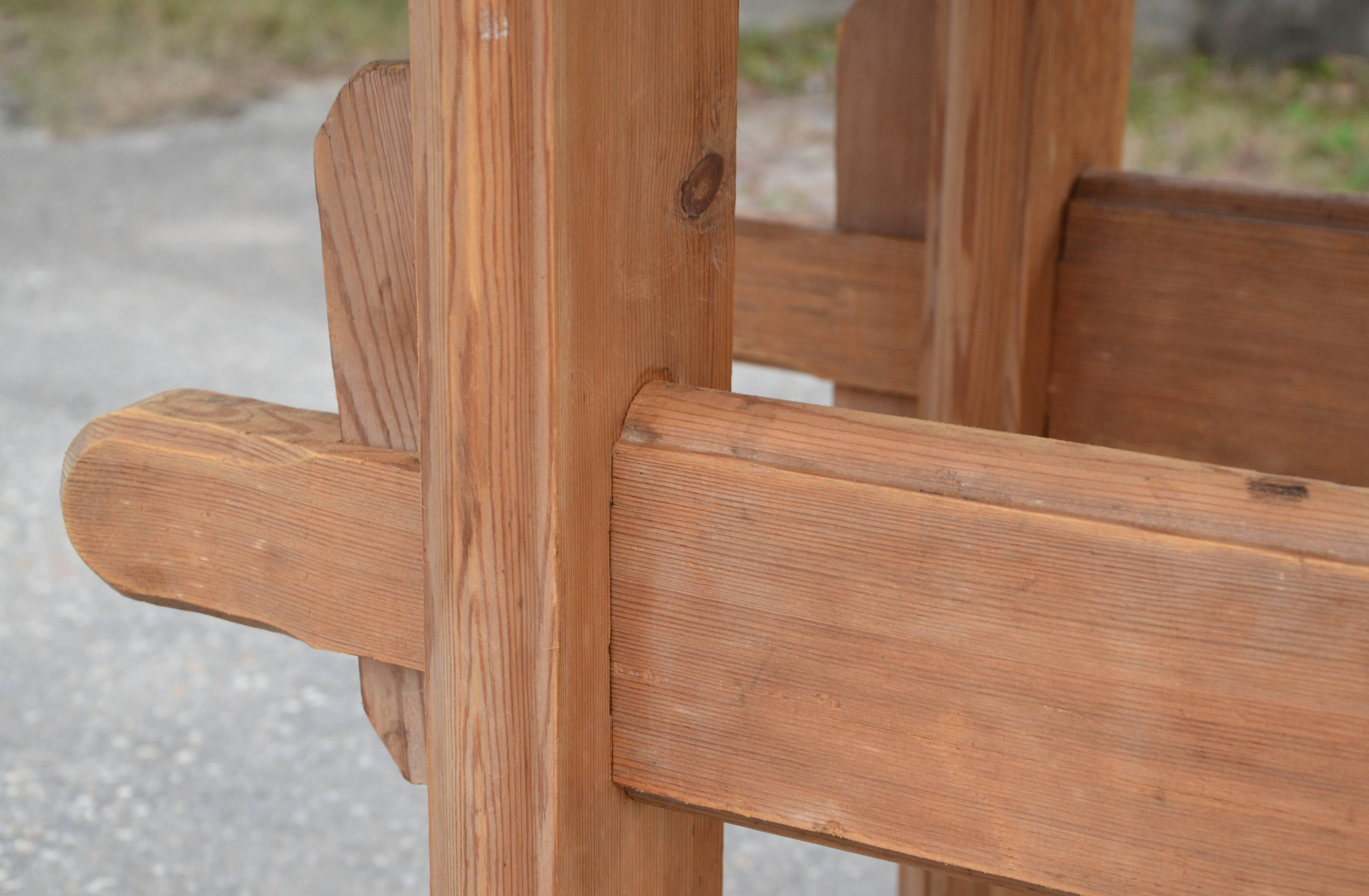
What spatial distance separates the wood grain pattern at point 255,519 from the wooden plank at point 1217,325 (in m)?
0.70

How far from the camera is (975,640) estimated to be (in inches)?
23.0

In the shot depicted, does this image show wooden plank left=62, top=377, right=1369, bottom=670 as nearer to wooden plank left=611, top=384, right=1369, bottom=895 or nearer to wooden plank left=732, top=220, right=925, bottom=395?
wooden plank left=611, top=384, right=1369, bottom=895

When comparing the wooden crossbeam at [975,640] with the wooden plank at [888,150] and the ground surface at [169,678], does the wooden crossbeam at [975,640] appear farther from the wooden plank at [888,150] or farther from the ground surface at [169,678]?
the ground surface at [169,678]

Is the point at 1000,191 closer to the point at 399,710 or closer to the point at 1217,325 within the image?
the point at 1217,325

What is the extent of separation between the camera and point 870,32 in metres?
1.37

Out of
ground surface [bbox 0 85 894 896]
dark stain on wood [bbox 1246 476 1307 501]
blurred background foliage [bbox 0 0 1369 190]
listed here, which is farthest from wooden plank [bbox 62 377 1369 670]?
blurred background foliage [bbox 0 0 1369 190]

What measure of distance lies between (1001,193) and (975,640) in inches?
24.3

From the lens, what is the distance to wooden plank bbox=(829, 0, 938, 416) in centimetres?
135

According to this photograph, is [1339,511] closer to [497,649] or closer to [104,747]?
[497,649]

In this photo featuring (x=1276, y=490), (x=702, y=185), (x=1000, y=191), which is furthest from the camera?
(x=1000, y=191)

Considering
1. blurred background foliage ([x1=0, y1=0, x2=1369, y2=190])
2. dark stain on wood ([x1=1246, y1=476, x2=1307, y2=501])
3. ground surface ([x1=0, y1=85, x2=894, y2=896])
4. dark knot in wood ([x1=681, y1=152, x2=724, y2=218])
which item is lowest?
ground surface ([x1=0, y1=85, x2=894, y2=896])

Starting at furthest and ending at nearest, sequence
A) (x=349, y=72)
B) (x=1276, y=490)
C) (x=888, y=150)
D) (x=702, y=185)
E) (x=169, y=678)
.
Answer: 1. (x=349, y=72)
2. (x=169, y=678)
3. (x=888, y=150)
4. (x=702, y=185)
5. (x=1276, y=490)

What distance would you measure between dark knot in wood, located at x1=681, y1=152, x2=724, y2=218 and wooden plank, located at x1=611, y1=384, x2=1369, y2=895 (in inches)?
3.6

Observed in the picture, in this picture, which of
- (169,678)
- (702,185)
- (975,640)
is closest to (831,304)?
(702,185)
